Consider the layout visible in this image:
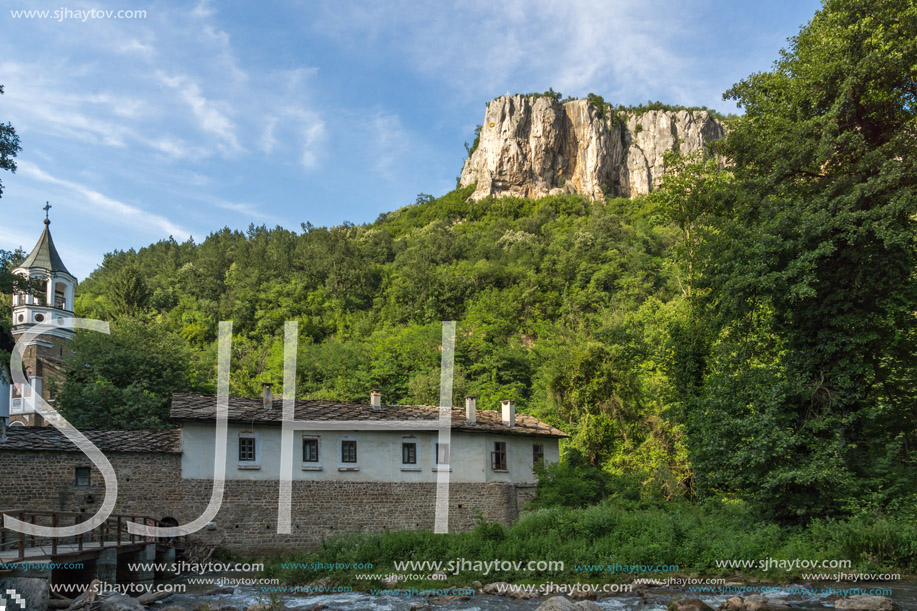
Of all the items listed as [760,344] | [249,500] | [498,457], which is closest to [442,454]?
[498,457]

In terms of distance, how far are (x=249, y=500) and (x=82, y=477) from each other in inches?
196

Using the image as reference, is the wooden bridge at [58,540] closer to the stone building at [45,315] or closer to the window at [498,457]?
Answer: the window at [498,457]

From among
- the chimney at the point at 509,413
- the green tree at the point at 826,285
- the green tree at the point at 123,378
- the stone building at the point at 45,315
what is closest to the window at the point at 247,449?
the green tree at the point at 123,378

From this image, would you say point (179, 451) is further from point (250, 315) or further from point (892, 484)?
point (250, 315)

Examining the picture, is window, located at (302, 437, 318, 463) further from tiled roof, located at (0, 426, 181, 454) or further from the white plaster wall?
tiled roof, located at (0, 426, 181, 454)

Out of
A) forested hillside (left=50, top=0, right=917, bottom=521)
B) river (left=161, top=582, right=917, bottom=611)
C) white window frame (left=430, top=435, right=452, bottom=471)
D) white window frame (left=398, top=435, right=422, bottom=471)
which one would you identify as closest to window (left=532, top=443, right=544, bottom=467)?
forested hillside (left=50, top=0, right=917, bottom=521)

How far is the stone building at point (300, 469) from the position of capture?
63.1ft

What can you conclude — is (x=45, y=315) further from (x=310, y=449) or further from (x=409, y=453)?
(x=409, y=453)

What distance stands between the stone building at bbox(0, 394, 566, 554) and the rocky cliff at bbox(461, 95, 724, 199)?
2948 inches

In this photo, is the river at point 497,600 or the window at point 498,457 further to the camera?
the window at point 498,457

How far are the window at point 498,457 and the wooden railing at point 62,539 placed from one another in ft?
36.8

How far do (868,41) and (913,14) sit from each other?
1.04 meters

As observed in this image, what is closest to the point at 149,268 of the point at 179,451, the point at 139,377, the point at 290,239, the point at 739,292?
the point at 290,239

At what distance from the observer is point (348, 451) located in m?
23.3
